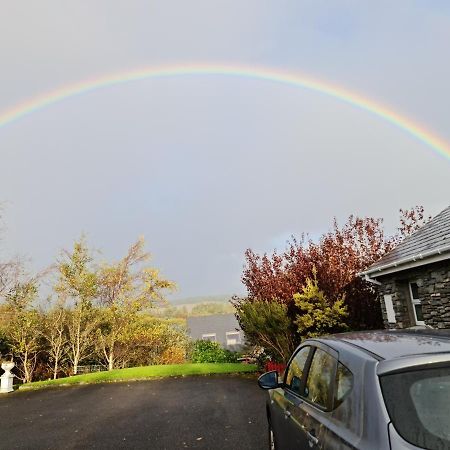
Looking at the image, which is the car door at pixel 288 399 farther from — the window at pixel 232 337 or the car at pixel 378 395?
the window at pixel 232 337

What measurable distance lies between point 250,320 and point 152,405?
5.12 meters

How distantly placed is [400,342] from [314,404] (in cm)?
76

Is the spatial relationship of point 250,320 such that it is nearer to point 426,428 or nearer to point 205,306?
point 426,428

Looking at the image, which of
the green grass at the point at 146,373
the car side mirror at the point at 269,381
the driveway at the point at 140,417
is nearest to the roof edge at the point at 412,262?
the driveway at the point at 140,417

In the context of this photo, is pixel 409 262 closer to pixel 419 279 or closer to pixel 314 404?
pixel 419 279

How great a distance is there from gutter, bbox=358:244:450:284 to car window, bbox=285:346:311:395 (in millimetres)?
5771

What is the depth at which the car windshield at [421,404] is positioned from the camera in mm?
1876

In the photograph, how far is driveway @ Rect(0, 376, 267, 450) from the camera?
6.47 meters

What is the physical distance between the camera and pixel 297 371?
370 cm

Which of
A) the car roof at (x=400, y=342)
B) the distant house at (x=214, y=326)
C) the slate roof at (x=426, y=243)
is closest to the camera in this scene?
the car roof at (x=400, y=342)

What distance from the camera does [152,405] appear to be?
9383 millimetres

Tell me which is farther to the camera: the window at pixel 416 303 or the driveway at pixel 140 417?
the window at pixel 416 303

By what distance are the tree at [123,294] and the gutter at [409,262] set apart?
12051mm

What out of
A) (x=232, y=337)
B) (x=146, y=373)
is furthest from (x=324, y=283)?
(x=232, y=337)
